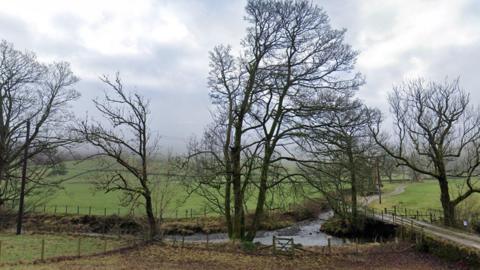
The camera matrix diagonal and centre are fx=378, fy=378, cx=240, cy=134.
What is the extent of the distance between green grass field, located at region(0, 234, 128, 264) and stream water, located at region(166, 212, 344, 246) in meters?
10.5

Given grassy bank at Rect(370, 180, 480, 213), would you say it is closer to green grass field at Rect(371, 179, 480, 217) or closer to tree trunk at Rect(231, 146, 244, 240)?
green grass field at Rect(371, 179, 480, 217)

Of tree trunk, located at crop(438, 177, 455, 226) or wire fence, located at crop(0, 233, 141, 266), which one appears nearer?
wire fence, located at crop(0, 233, 141, 266)

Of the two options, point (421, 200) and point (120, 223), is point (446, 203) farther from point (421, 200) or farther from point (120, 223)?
point (120, 223)

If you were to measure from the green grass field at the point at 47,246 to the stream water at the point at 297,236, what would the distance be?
414 inches

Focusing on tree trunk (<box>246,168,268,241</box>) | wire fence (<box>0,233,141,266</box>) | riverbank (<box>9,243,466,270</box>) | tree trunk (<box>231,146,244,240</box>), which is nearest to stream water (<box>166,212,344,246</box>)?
tree trunk (<box>246,168,268,241</box>)

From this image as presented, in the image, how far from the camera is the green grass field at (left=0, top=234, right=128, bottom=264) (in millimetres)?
18156

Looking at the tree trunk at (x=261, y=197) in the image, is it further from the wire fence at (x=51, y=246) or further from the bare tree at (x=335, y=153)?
the wire fence at (x=51, y=246)

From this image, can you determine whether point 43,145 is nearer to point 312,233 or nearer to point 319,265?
point 319,265

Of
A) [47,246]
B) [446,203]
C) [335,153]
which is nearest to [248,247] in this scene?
[335,153]

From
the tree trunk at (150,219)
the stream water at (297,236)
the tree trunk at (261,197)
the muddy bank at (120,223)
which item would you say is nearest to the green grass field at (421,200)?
the stream water at (297,236)

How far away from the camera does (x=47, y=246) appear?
21406 mm

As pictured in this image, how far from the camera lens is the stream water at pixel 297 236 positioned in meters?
33.2

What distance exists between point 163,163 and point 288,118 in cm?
1204

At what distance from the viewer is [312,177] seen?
64.8ft
